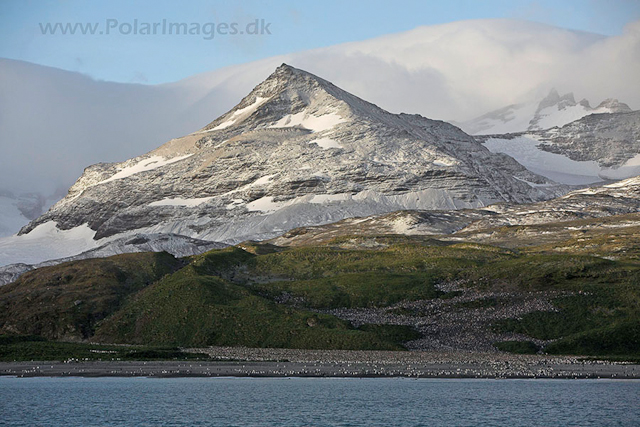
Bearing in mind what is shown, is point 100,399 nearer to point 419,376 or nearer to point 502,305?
point 419,376

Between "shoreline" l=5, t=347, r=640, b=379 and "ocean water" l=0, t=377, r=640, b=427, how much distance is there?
3528 millimetres

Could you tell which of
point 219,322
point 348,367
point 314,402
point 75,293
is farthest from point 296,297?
point 314,402

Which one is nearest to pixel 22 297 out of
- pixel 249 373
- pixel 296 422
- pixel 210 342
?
pixel 210 342

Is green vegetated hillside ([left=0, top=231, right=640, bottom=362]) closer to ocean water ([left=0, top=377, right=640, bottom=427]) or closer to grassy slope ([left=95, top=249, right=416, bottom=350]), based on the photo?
grassy slope ([left=95, top=249, right=416, bottom=350])

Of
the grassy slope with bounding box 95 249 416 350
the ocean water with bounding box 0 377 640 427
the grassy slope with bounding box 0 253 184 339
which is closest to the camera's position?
the ocean water with bounding box 0 377 640 427

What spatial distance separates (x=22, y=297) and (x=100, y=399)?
68.7 meters

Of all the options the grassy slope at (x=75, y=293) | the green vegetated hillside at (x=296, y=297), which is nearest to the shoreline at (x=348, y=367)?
the green vegetated hillside at (x=296, y=297)

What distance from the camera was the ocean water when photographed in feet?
Result: 167

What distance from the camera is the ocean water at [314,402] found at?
51031mm

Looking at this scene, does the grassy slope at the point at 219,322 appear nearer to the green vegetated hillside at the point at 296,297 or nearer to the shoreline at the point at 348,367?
the green vegetated hillside at the point at 296,297

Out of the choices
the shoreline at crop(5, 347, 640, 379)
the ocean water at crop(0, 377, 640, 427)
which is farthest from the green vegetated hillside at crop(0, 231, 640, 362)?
the ocean water at crop(0, 377, 640, 427)

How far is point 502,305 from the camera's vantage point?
345ft

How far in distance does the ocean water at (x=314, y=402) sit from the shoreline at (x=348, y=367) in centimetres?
353

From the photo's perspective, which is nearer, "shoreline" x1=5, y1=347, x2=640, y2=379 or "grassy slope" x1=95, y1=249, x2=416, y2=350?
"shoreline" x1=5, y1=347, x2=640, y2=379
